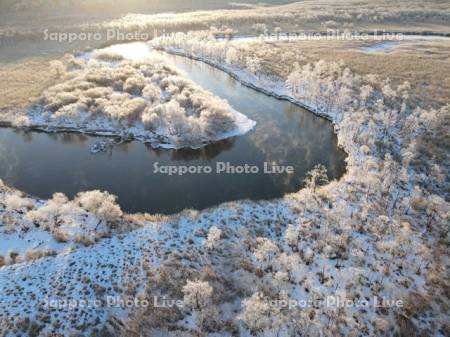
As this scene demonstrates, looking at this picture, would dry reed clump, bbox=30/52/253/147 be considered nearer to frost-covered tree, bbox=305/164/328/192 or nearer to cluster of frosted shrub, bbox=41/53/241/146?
cluster of frosted shrub, bbox=41/53/241/146

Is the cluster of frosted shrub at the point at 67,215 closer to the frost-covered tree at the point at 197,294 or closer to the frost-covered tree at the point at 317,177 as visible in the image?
the frost-covered tree at the point at 197,294

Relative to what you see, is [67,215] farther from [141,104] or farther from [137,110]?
[141,104]

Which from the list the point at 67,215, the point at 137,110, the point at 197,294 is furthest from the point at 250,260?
the point at 137,110

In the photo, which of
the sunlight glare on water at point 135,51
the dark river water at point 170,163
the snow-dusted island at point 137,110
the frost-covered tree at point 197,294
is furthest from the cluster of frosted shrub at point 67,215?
the sunlight glare on water at point 135,51

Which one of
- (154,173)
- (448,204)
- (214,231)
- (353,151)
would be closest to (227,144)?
(154,173)

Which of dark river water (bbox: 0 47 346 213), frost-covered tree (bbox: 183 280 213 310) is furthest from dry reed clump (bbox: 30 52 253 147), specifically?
frost-covered tree (bbox: 183 280 213 310)

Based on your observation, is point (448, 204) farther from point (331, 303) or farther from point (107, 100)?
point (107, 100)

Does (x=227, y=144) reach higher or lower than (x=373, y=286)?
higher
